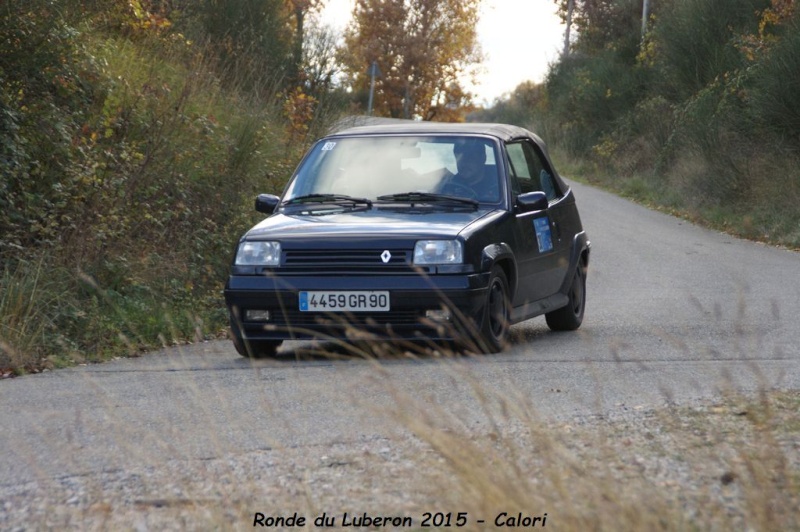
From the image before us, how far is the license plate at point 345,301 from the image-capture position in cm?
898

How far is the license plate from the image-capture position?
8.98m

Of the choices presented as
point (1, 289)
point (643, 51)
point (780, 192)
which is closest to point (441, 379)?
point (1, 289)

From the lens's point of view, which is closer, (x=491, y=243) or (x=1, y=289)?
(x=491, y=243)

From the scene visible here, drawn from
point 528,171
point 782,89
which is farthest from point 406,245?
point 782,89

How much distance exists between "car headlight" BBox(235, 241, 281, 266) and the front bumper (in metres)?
0.10

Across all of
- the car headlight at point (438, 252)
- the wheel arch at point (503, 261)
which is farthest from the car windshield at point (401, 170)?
the car headlight at point (438, 252)

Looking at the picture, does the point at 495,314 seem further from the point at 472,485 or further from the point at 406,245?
the point at 472,485

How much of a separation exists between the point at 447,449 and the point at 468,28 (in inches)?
2769

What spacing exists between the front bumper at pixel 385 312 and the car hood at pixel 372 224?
295 mm

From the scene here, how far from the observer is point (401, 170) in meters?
10.2

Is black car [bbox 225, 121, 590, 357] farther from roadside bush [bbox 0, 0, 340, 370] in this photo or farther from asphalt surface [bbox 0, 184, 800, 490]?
roadside bush [bbox 0, 0, 340, 370]

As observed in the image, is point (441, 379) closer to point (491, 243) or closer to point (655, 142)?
point (491, 243)

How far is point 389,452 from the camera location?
5836 mm

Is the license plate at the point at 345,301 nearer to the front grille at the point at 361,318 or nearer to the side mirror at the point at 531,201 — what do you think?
the front grille at the point at 361,318
